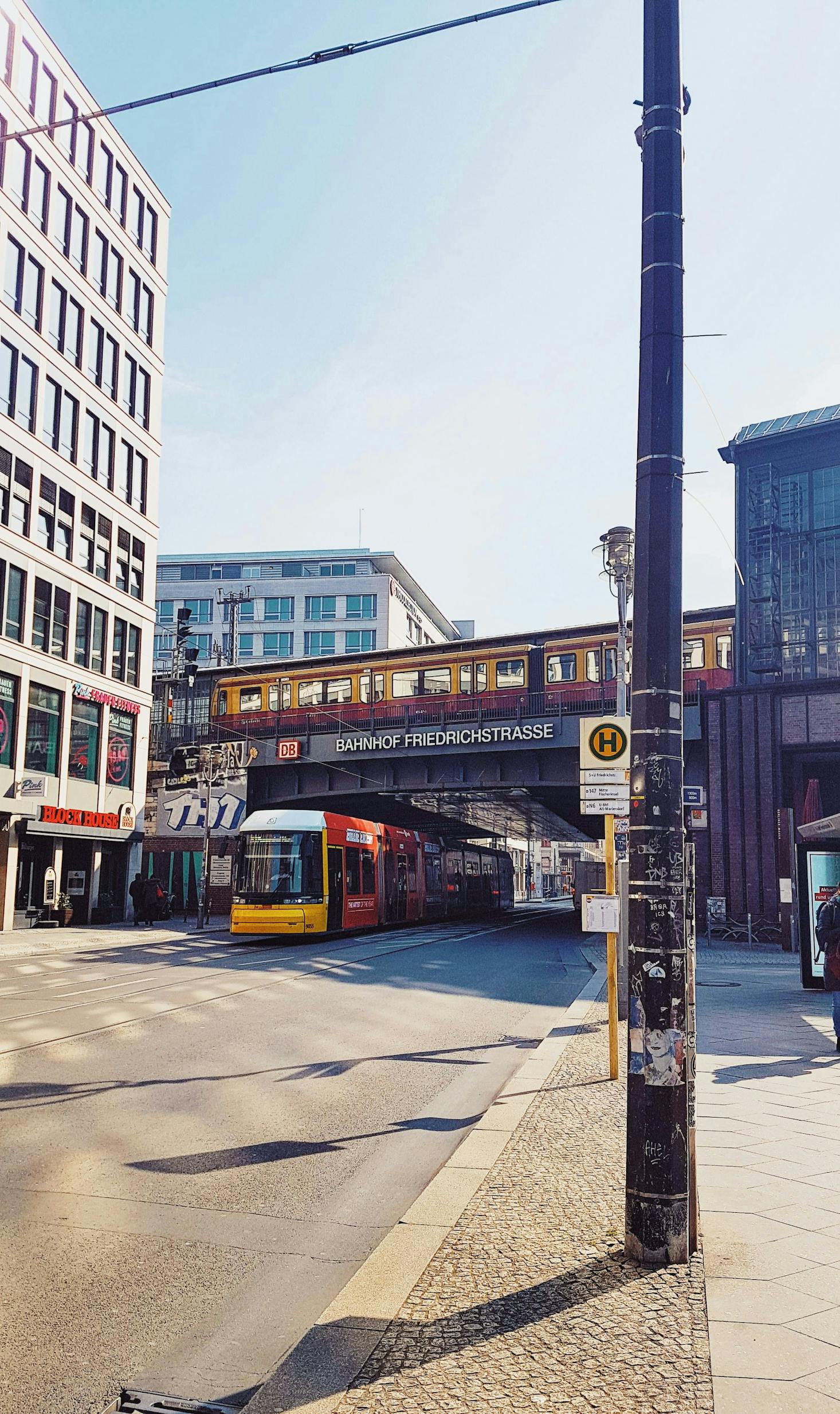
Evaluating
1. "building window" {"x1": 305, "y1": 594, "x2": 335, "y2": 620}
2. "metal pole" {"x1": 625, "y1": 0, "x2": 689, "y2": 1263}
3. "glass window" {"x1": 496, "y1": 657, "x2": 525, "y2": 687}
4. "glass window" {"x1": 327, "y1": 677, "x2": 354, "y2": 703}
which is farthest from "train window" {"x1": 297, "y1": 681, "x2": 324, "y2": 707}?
"building window" {"x1": 305, "y1": 594, "x2": 335, "y2": 620}

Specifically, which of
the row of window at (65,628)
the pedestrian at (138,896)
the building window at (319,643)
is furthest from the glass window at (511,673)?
the building window at (319,643)

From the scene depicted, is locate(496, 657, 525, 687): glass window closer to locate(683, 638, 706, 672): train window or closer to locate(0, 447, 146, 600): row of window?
locate(683, 638, 706, 672): train window

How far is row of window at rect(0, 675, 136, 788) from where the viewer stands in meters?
32.1

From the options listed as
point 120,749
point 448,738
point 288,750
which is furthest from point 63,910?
point 448,738

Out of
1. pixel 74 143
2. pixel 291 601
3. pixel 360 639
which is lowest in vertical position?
pixel 360 639

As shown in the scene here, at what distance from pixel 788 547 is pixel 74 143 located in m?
27.3

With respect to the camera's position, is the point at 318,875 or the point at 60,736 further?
the point at 60,736

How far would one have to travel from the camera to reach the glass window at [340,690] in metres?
46.2

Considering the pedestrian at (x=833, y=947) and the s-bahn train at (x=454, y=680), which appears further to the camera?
the s-bahn train at (x=454, y=680)

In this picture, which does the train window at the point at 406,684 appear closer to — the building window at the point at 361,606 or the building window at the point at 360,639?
the building window at the point at 360,639

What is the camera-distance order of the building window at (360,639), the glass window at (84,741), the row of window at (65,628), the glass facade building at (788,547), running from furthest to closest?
the building window at (360,639) → the glass facade building at (788,547) → the glass window at (84,741) → the row of window at (65,628)

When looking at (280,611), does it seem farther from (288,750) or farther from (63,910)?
(63,910)

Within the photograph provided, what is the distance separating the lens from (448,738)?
41000mm

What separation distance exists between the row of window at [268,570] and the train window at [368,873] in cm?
6545
